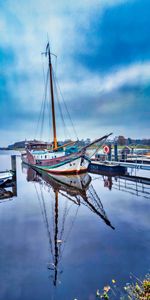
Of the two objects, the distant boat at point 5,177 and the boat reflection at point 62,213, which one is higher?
the distant boat at point 5,177

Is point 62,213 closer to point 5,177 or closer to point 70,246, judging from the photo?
point 70,246

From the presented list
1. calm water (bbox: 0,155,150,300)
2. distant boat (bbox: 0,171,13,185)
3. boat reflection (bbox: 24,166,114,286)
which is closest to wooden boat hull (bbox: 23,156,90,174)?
boat reflection (bbox: 24,166,114,286)

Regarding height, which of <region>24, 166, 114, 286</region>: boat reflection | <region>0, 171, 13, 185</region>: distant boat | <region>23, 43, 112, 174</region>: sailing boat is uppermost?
<region>23, 43, 112, 174</region>: sailing boat

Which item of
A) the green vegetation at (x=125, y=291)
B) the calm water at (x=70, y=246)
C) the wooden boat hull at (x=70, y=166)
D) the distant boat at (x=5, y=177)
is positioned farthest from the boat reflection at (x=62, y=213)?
the wooden boat hull at (x=70, y=166)

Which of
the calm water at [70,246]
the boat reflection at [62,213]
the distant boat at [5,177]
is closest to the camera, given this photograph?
the calm water at [70,246]

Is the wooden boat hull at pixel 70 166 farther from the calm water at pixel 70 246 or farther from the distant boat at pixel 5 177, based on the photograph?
the calm water at pixel 70 246

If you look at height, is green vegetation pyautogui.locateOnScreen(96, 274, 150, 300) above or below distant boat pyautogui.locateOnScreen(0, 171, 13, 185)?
below

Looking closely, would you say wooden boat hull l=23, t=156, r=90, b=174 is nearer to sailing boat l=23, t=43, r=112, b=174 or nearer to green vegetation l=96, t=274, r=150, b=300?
sailing boat l=23, t=43, r=112, b=174

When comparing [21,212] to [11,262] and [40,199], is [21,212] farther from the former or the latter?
[11,262]

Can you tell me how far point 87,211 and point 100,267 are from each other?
4006mm

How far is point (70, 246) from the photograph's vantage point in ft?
16.5

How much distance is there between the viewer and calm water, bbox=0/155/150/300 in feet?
11.7

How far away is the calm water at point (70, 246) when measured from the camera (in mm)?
3554

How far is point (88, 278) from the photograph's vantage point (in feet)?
12.1
